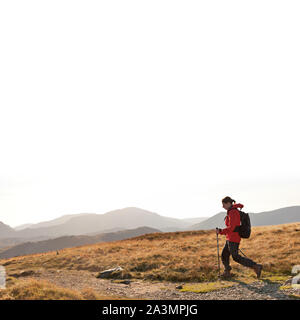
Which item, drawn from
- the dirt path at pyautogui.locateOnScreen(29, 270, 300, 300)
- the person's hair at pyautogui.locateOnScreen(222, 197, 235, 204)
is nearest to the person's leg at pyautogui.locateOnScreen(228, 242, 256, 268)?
the dirt path at pyautogui.locateOnScreen(29, 270, 300, 300)

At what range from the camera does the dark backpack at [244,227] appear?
11148 millimetres

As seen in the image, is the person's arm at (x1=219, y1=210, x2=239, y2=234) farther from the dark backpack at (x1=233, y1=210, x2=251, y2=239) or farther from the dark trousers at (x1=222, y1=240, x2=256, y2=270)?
the dark trousers at (x1=222, y1=240, x2=256, y2=270)

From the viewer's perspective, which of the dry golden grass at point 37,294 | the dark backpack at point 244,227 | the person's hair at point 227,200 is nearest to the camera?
the dry golden grass at point 37,294

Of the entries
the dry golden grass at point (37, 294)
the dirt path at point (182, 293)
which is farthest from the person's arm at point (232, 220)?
the dry golden grass at point (37, 294)

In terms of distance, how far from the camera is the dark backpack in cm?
1115

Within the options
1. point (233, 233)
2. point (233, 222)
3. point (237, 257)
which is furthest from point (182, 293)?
point (233, 222)

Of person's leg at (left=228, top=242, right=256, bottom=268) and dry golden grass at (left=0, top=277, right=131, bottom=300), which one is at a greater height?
person's leg at (left=228, top=242, right=256, bottom=268)

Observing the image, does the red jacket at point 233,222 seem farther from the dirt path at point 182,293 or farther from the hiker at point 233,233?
the dirt path at point 182,293

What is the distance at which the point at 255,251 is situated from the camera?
20062mm
